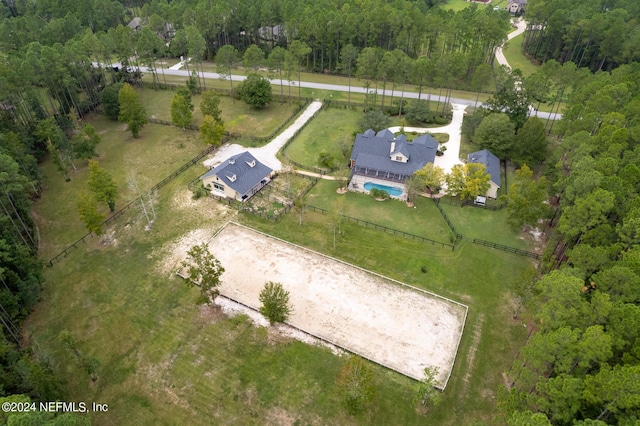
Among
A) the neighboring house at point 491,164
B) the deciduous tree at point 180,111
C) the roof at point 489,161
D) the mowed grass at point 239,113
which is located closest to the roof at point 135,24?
the mowed grass at point 239,113

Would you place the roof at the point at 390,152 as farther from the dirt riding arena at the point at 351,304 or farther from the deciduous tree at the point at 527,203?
the dirt riding arena at the point at 351,304

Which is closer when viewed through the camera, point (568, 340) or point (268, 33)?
point (568, 340)

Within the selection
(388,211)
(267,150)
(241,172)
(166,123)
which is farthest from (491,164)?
(166,123)

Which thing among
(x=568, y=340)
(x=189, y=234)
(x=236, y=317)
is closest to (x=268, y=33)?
(x=189, y=234)

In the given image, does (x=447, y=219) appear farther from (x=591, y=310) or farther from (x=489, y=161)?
(x=591, y=310)

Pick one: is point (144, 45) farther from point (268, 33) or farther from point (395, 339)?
point (395, 339)

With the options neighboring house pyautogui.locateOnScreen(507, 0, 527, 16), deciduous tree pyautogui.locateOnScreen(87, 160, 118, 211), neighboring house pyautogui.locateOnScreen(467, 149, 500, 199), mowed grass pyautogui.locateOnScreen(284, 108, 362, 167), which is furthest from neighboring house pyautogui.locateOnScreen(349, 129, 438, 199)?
neighboring house pyautogui.locateOnScreen(507, 0, 527, 16)
